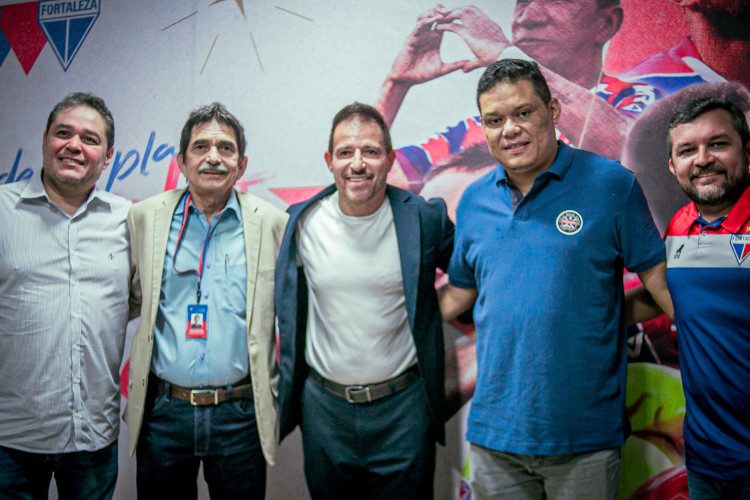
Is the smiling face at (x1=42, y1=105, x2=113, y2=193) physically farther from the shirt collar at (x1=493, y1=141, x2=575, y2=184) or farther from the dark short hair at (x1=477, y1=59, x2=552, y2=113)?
the shirt collar at (x1=493, y1=141, x2=575, y2=184)

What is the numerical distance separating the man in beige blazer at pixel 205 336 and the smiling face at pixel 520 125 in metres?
1.04

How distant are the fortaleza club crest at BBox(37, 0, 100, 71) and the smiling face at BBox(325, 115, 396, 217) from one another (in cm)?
193

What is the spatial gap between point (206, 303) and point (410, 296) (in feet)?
2.72

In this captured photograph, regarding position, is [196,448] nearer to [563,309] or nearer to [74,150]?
[74,150]

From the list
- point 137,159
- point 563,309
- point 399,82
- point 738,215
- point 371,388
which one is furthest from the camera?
point 137,159

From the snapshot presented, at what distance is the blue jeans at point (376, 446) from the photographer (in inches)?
73.5

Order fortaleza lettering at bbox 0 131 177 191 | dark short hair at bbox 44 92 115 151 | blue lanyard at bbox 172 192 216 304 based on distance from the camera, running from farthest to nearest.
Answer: fortaleza lettering at bbox 0 131 177 191
dark short hair at bbox 44 92 115 151
blue lanyard at bbox 172 192 216 304

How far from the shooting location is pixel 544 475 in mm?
1640

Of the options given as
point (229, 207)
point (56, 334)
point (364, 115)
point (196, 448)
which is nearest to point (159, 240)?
point (229, 207)

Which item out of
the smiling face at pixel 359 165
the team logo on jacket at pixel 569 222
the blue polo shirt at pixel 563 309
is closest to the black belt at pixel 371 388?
the blue polo shirt at pixel 563 309

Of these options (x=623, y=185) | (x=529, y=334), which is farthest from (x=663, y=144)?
(x=529, y=334)

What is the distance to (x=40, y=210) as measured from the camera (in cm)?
199

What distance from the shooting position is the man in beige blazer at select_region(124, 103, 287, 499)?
1916mm

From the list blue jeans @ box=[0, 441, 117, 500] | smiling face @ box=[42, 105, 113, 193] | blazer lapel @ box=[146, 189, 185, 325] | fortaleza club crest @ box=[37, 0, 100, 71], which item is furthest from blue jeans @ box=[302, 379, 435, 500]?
fortaleza club crest @ box=[37, 0, 100, 71]
